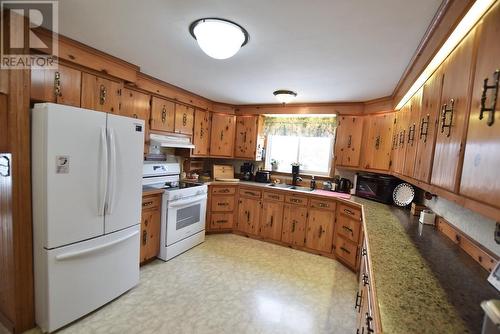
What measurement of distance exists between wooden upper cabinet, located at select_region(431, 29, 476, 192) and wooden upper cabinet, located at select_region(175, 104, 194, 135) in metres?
3.10

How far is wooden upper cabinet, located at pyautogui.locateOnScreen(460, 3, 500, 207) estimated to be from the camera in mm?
757

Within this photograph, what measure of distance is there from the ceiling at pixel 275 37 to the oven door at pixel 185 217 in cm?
168

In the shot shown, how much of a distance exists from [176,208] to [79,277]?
1290 mm

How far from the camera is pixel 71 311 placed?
1830mm

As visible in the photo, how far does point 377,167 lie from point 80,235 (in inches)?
138

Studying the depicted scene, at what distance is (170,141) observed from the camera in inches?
126

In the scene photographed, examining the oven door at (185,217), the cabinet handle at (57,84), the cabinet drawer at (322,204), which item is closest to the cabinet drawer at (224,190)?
the oven door at (185,217)

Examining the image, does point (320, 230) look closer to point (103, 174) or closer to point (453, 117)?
point (453, 117)

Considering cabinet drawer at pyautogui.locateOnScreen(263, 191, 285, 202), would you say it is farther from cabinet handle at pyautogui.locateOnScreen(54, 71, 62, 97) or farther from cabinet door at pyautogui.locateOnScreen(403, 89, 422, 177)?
cabinet handle at pyautogui.locateOnScreen(54, 71, 62, 97)

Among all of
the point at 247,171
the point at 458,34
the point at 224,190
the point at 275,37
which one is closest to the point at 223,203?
the point at 224,190

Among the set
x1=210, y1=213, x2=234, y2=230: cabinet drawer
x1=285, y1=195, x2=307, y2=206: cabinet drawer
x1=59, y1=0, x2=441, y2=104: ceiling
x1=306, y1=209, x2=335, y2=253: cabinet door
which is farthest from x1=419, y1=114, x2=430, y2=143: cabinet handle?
x1=210, y1=213, x2=234, y2=230: cabinet drawer

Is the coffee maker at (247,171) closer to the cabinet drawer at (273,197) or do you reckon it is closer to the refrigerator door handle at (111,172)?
the cabinet drawer at (273,197)

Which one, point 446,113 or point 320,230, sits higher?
point 446,113

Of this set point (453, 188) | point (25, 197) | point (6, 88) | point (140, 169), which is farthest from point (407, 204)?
point (6, 88)
